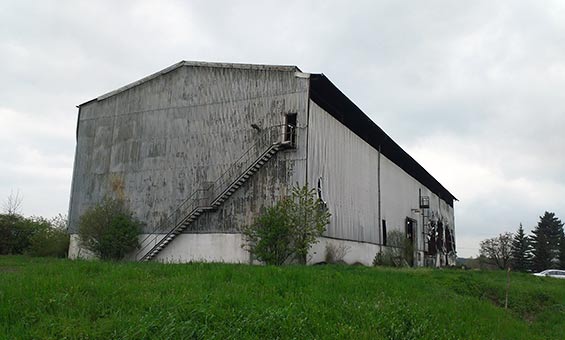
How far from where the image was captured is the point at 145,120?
3195 centimetres

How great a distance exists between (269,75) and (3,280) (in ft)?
62.6

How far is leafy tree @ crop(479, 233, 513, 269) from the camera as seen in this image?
69.0m

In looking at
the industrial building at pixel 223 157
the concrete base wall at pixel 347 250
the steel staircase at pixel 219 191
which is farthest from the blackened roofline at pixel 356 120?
the concrete base wall at pixel 347 250

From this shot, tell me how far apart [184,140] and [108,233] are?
23.3ft

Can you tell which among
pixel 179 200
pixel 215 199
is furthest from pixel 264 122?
pixel 179 200

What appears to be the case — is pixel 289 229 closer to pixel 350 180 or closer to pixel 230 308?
pixel 350 180

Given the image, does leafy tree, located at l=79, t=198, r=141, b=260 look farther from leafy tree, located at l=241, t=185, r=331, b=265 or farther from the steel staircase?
leafy tree, located at l=241, t=185, r=331, b=265

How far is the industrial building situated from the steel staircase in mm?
64

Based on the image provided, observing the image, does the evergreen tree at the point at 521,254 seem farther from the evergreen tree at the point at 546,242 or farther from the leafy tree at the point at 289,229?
the leafy tree at the point at 289,229

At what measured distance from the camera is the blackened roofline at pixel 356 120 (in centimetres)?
2777

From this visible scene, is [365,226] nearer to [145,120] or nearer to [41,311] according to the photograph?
[145,120]

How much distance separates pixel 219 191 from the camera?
27.7m

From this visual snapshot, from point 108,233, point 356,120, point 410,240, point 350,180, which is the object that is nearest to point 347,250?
point 350,180

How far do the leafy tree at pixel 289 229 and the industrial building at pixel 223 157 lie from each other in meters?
1.58
